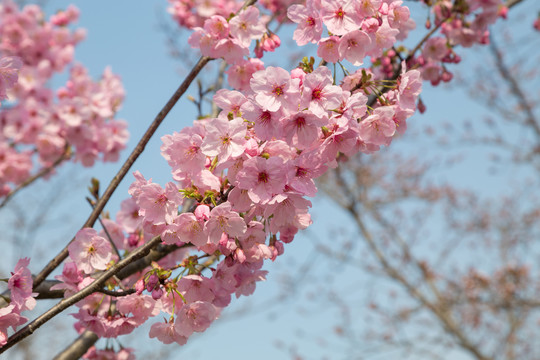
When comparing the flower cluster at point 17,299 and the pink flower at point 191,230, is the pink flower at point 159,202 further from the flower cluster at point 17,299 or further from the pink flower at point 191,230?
the flower cluster at point 17,299

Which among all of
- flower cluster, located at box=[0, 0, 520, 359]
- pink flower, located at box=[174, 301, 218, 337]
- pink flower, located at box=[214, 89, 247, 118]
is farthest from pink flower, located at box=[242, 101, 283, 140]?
pink flower, located at box=[174, 301, 218, 337]

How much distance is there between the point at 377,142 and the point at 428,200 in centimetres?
1108

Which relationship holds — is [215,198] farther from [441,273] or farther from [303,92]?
[441,273]

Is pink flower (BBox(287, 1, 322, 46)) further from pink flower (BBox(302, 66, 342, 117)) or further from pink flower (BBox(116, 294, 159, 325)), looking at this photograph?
pink flower (BBox(116, 294, 159, 325))

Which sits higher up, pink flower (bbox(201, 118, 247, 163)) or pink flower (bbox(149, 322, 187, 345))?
pink flower (bbox(201, 118, 247, 163))

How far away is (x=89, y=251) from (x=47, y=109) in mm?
3538

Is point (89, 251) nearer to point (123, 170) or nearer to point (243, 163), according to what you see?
point (123, 170)

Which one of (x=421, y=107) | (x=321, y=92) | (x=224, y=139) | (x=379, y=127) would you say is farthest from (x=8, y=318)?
(x=421, y=107)

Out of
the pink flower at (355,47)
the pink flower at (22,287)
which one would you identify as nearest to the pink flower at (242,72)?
the pink flower at (355,47)

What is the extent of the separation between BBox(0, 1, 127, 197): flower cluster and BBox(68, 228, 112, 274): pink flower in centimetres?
279

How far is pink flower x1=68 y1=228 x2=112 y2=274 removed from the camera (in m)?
1.79

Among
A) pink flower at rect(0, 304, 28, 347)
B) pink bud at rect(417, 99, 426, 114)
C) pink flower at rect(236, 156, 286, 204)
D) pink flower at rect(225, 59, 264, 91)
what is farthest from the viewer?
pink bud at rect(417, 99, 426, 114)

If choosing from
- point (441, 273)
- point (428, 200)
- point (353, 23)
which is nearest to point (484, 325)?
point (441, 273)

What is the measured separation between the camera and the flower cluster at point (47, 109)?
14.5 ft
